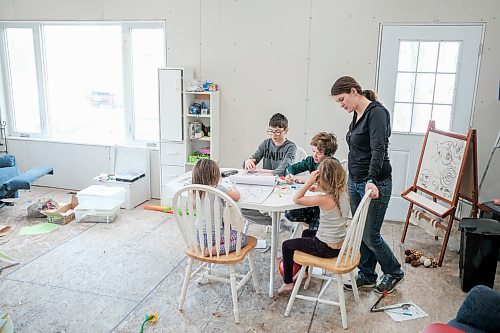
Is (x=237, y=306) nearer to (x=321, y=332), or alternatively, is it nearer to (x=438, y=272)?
(x=321, y=332)

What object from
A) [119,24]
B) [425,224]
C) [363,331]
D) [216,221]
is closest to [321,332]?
[363,331]

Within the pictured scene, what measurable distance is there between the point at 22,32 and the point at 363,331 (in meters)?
5.05

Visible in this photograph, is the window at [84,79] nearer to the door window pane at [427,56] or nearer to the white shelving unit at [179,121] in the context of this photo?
the white shelving unit at [179,121]

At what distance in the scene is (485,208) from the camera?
3.34 meters

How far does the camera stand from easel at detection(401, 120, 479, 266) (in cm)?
338

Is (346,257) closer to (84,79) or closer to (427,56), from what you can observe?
(427,56)

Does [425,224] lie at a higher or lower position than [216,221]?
lower

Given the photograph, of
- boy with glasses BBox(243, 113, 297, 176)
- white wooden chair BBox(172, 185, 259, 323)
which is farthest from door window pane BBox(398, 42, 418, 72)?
white wooden chair BBox(172, 185, 259, 323)

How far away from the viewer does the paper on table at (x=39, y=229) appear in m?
3.95

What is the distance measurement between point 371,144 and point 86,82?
12.5 ft

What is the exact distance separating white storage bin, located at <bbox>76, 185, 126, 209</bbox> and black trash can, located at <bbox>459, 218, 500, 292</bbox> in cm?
312

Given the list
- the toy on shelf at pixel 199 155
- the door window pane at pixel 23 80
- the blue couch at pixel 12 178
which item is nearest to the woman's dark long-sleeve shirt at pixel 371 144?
the toy on shelf at pixel 199 155

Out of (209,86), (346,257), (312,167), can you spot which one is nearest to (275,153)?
(312,167)

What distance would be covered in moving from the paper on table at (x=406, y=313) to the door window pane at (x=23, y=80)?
15.3ft
